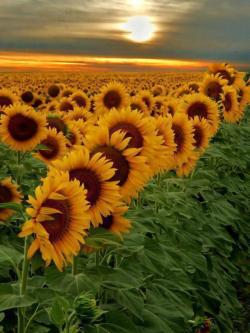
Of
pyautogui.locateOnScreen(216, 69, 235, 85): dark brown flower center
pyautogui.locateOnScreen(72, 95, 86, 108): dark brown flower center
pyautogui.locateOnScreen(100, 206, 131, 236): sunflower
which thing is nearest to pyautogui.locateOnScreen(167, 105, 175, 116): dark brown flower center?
pyautogui.locateOnScreen(216, 69, 235, 85): dark brown flower center

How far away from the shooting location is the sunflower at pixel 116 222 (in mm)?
3320

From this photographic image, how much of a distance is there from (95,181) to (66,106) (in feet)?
29.3

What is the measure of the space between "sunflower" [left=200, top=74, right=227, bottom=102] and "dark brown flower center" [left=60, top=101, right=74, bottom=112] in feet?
11.0

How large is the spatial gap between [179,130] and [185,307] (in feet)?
6.08

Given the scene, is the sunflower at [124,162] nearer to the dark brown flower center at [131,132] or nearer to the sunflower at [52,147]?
the dark brown flower center at [131,132]

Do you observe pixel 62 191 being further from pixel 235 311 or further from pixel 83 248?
pixel 235 311

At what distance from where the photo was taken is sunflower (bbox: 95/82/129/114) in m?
10.1

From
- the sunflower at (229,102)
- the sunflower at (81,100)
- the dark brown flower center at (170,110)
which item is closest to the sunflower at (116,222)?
the dark brown flower center at (170,110)

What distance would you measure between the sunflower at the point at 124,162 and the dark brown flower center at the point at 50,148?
3.50 m

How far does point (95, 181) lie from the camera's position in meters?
3.20

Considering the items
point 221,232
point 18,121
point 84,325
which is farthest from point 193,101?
point 84,325

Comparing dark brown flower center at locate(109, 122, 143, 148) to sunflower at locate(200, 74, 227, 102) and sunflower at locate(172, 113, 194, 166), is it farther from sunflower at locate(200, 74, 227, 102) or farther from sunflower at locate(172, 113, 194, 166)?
sunflower at locate(200, 74, 227, 102)

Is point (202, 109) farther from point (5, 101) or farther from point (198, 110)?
point (5, 101)

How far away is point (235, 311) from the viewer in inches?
277
